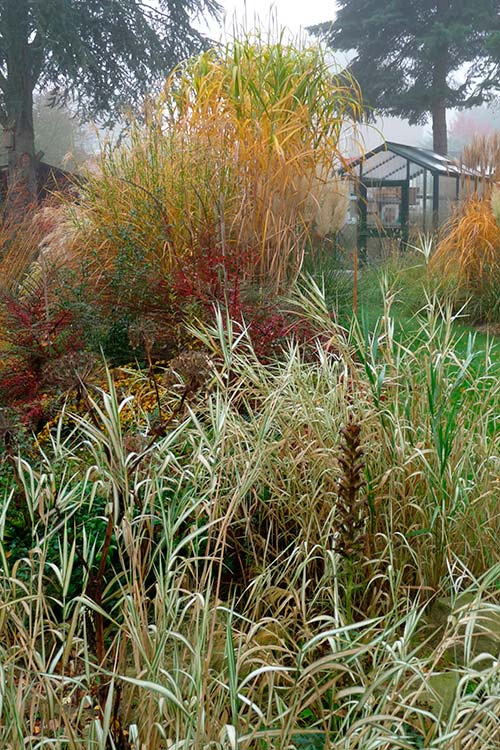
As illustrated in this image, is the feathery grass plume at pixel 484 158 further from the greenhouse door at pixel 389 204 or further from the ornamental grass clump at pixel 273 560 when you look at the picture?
the ornamental grass clump at pixel 273 560

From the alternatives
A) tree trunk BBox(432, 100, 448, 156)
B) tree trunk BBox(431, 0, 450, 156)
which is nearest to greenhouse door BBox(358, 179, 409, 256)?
tree trunk BBox(431, 0, 450, 156)

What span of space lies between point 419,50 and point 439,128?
2181 mm

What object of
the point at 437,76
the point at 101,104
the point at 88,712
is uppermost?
the point at 437,76

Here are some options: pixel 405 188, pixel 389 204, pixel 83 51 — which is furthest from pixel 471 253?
pixel 83 51

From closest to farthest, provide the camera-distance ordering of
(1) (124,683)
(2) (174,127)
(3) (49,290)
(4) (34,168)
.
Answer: (1) (124,683) < (3) (49,290) < (2) (174,127) < (4) (34,168)

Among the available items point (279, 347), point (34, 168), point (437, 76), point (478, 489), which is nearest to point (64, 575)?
point (478, 489)

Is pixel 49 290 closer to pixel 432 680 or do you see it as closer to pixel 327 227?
pixel 327 227

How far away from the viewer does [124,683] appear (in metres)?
1.64

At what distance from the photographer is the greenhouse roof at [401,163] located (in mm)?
13867

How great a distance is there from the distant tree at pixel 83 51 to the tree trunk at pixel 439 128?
7103 mm

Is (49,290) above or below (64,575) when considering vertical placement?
above

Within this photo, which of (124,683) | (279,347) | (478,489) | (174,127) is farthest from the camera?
(174,127)

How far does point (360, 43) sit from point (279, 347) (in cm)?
2078

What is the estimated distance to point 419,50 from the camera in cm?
2114
